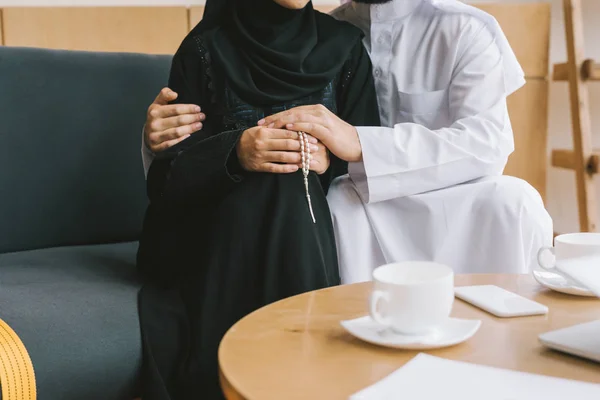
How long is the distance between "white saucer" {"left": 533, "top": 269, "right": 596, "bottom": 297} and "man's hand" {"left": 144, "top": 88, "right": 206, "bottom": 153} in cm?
75

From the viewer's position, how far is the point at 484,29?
1.51 m

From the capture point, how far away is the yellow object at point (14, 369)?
98 cm

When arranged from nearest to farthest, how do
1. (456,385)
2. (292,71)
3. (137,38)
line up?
1. (456,385)
2. (292,71)
3. (137,38)

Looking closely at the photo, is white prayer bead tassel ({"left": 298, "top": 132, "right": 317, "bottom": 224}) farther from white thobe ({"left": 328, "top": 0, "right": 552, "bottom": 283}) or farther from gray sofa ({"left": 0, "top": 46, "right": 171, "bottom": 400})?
gray sofa ({"left": 0, "top": 46, "right": 171, "bottom": 400})

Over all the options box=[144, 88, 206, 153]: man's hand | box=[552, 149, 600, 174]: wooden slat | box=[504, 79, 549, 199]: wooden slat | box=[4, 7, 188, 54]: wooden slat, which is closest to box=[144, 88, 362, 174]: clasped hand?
box=[144, 88, 206, 153]: man's hand

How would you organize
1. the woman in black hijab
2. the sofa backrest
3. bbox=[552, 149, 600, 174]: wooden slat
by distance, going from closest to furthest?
the woman in black hijab < the sofa backrest < bbox=[552, 149, 600, 174]: wooden slat

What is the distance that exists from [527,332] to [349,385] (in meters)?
0.23

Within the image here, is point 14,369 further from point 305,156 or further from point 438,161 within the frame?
point 438,161

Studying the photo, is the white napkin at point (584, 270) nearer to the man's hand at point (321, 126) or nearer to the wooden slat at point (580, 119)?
the man's hand at point (321, 126)

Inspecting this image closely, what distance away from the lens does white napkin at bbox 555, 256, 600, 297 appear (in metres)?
0.67

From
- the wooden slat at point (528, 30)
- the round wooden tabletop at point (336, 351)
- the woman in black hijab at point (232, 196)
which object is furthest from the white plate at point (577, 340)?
the wooden slat at point (528, 30)

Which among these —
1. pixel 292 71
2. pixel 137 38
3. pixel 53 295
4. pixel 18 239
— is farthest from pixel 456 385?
pixel 137 38

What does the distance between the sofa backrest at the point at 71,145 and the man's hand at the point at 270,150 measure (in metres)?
0.56

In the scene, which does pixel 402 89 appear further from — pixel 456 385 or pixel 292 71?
pixel 456 385
